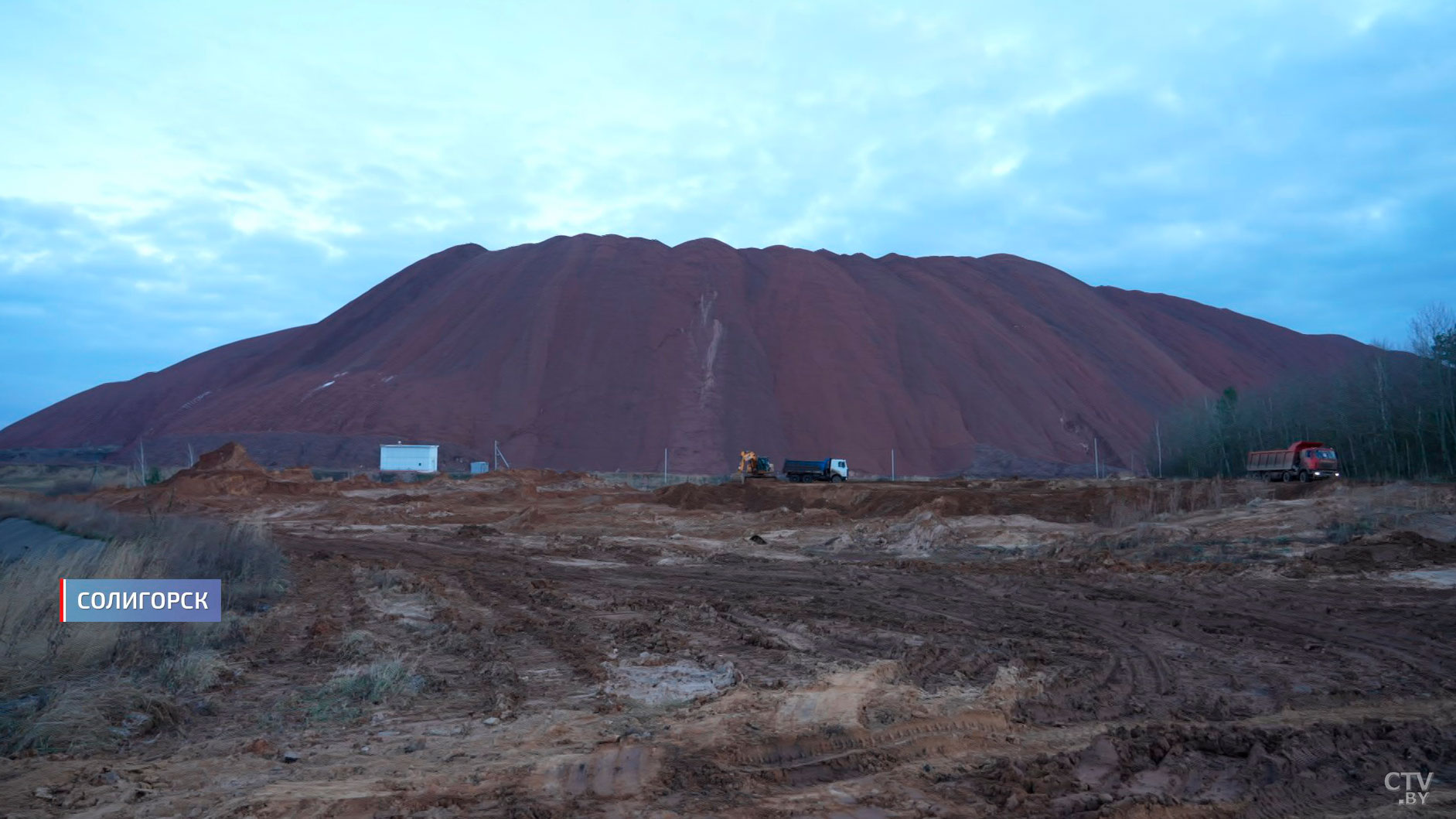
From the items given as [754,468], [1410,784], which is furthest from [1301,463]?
[1410,784]

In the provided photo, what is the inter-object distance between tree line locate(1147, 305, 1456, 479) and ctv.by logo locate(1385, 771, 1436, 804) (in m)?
45.4

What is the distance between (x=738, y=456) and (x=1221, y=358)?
7314 centimetres

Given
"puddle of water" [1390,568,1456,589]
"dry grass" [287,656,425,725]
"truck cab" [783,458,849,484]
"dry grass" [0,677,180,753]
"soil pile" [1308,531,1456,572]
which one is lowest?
"puddle of water" [1390,568,1456,589]

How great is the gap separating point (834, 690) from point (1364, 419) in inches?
2033

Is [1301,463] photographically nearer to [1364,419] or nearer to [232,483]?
[1364,419]

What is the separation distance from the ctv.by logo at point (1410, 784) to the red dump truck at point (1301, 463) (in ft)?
127

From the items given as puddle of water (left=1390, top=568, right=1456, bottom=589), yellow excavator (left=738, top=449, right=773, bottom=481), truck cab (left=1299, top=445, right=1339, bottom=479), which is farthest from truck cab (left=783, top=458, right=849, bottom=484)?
puddle of water (left=1390, top=568, right=1456, bottom=589)

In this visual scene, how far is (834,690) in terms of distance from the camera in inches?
323

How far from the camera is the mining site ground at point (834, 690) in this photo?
550 centimetres

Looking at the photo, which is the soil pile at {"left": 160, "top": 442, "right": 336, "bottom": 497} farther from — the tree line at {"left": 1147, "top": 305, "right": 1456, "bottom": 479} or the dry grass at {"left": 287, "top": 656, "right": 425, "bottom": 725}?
the tree line at {"left": 1147, "top": 305, "right": 1456, "bottom": 479}

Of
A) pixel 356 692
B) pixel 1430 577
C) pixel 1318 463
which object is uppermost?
pixel 1318 463

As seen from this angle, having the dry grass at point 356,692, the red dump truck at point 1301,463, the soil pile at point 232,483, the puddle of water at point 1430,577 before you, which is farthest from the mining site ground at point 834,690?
the soil pile at point 232,483

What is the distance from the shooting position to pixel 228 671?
359 inches

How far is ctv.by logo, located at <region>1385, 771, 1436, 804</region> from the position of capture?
17.3ft
